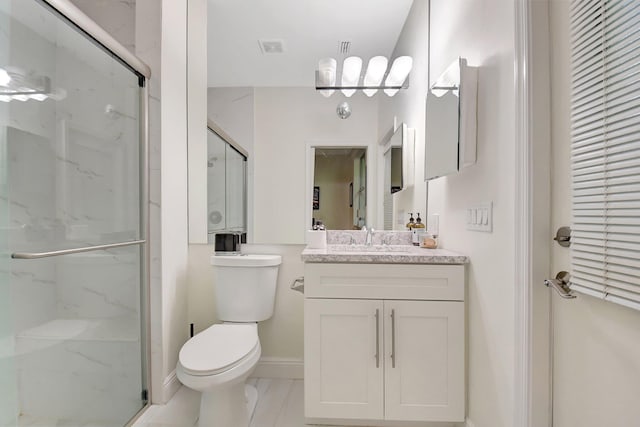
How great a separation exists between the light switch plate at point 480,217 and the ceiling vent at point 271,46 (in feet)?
5.07

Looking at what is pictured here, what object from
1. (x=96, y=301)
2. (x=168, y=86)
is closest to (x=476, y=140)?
(x=168, y=86)

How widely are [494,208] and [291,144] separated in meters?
1.28

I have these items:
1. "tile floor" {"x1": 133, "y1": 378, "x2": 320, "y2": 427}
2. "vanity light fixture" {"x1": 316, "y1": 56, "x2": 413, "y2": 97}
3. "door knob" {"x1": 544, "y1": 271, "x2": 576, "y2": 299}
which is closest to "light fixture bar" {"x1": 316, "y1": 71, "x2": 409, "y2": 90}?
"vanity light fixture" {"x1": 316, "y1": 56, "x2": 413, "y2": 97}

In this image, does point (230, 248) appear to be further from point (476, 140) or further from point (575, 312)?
point (575, 312)

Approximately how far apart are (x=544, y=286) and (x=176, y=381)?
1.93 metres

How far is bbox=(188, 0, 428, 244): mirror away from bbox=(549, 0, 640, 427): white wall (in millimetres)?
995

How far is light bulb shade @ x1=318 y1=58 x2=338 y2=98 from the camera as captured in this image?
2109 mm

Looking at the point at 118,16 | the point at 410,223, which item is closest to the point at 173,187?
the point at 118,16

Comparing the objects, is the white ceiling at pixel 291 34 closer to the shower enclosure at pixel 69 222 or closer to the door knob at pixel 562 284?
the shower enclosure at pixel 69 222

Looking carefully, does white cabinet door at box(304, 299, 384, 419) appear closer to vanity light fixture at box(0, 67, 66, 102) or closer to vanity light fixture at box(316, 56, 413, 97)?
vanity light fixture at box(316, 56, 413, 97)

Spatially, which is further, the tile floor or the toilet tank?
the toilet tank

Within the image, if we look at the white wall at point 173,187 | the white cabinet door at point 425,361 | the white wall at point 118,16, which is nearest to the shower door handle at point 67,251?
the white wall at point 173,187

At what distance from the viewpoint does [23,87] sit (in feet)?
4.43

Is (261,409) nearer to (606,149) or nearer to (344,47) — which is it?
(606,149)
